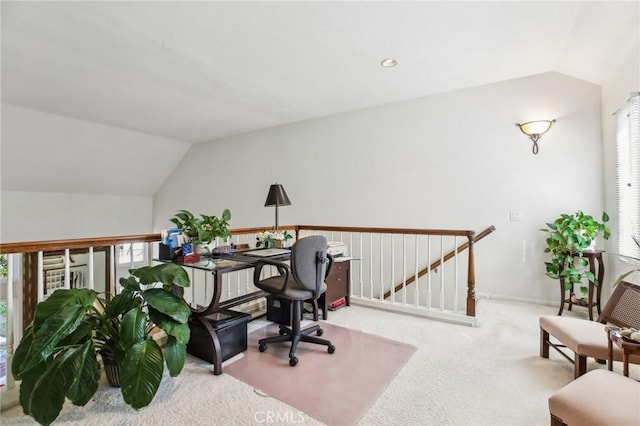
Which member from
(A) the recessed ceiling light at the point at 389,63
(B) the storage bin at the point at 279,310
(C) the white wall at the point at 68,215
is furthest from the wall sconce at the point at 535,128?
(C) the white wall at the point at 68,215

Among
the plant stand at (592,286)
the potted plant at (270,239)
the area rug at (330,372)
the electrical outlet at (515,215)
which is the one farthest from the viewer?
the electrical outlet at (515,215)

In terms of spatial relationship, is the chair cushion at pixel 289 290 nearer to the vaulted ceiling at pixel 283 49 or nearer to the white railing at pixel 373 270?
the white railing at pixel 373 270

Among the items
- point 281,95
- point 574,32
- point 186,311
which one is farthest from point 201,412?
point 574,32

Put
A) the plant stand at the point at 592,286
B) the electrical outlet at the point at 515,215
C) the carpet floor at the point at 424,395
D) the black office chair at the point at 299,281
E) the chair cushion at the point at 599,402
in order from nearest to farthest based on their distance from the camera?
the chair cushion at the point at 599,402, the carpet floor at the point at 424,395, the black office chair at the point at 299,281, the plant stand at the point at 592,286, the electrical outlet at the point at 515,215

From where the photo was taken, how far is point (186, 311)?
1769 mm

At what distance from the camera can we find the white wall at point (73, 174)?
14.0 ft

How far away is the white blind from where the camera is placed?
7.87 feet

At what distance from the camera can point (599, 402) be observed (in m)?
1.20

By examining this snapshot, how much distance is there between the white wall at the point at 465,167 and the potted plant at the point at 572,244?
0.30 m

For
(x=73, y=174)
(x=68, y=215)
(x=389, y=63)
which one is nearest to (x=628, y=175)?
(x=389, y=63)

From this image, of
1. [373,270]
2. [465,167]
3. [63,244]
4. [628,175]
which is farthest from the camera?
[373,270]

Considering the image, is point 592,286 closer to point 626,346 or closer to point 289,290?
point 626,346

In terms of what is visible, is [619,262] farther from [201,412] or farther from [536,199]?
[201,412]

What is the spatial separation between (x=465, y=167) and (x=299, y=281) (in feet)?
8.81
